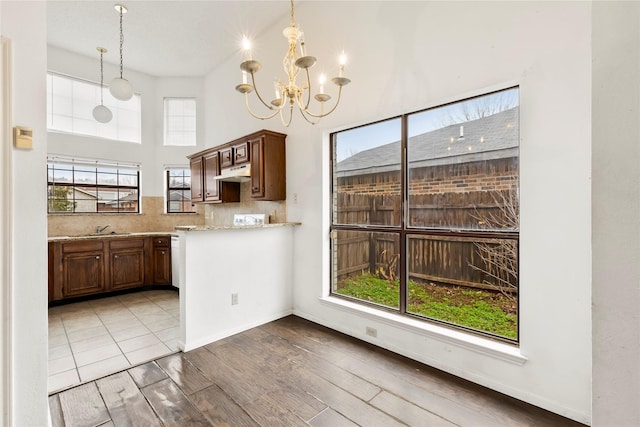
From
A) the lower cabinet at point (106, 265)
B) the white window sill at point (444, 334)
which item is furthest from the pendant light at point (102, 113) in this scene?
the white window sill at point (444, 334)

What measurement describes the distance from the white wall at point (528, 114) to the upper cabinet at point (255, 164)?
1013 mm

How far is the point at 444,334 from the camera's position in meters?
2.30

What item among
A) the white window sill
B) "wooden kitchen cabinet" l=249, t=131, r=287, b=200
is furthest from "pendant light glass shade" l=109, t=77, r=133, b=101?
the white window sill

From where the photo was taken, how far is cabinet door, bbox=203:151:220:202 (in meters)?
4.36

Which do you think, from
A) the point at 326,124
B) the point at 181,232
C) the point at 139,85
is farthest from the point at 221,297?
the point at 139,85

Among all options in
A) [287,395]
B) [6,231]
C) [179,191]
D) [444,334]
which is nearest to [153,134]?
[179,191]

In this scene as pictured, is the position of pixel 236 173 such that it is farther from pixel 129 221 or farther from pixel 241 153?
pixel 129 221

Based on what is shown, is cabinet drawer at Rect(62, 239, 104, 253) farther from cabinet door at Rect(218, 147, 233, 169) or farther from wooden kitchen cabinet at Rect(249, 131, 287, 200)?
wooden kitchen cabinet at Rect(249, 131, 287, 200)

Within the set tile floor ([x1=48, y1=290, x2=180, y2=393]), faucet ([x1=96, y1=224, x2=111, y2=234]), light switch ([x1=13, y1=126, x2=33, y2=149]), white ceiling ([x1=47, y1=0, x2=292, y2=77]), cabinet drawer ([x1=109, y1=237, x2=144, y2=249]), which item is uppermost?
white ceiling ([x1=47, y1=0, x2=292, y2=77])

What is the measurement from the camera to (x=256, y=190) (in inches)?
144

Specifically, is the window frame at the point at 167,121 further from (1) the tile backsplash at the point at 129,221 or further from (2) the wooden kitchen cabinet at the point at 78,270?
(2) the wooden kitchen cabinet at the point at 78,270

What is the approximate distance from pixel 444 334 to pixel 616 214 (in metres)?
1.97

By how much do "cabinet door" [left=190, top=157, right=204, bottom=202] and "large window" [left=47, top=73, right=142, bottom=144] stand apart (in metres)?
1.28

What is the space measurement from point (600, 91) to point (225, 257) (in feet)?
9.48
